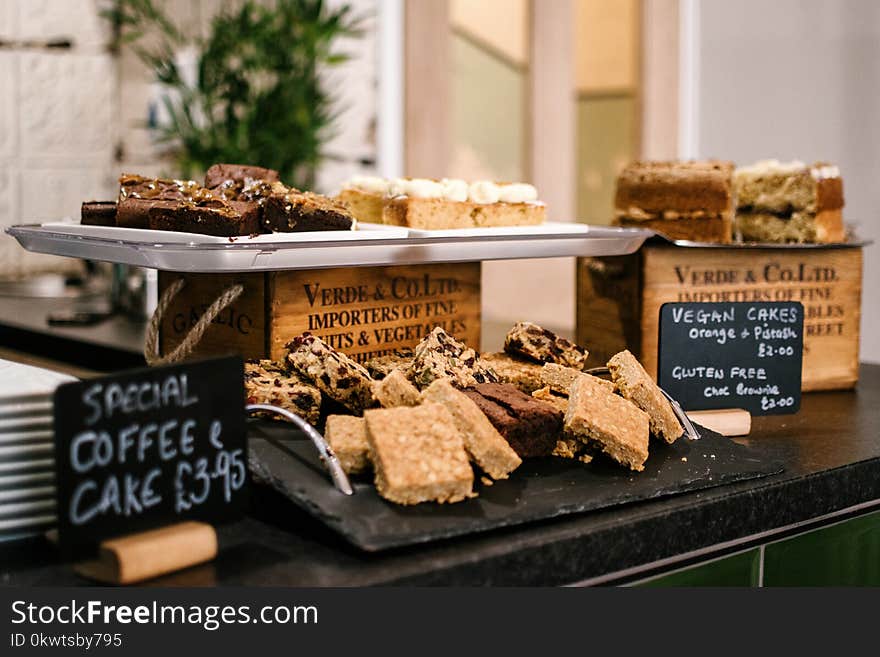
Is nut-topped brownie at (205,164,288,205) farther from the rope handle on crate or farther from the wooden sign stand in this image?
the wooden sign stand

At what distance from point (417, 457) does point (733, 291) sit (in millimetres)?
957

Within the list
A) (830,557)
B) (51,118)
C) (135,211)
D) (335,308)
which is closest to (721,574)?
(830,557)

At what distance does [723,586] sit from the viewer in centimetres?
128

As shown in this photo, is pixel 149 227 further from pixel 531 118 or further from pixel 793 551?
pixel 531 118

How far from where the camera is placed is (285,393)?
1.33 m

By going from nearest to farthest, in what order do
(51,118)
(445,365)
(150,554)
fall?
(150,554) < (445,365) < (51,118)

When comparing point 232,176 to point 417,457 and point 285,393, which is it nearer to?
point 285,393

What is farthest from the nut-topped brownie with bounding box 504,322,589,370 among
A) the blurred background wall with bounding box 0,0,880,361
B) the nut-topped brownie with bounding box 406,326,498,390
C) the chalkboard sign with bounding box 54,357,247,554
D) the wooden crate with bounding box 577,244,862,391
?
the blurred background wall with bounding box 0,0,880,361

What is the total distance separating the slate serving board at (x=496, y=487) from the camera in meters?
1.06

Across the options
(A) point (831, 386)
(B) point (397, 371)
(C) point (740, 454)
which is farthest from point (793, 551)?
(A) point (831, 386)

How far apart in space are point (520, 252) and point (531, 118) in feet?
8.57

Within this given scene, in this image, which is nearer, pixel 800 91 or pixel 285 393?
pixel 285 393

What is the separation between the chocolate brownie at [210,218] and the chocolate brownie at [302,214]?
21 millimetres

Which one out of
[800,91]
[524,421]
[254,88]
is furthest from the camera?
[800,91]
